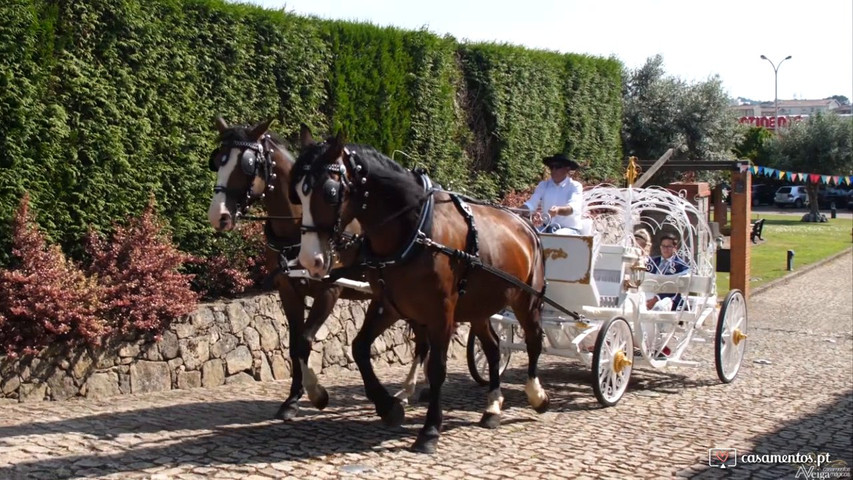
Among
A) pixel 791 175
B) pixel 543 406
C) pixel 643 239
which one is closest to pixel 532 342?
pixel 543 406

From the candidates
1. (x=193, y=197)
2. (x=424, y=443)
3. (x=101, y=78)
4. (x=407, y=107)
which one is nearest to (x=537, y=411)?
(x=424, y=443)

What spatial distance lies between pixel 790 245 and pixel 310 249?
93.0 ft

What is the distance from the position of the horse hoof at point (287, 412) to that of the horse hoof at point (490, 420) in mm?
1547

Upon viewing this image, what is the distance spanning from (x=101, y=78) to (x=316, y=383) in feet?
12.8

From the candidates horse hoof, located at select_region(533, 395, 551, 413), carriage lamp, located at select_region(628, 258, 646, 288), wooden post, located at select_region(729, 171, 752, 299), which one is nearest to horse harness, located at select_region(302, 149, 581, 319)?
horse hoof, located at select_region(533, 395, 551, 413)

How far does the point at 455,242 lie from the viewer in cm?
704

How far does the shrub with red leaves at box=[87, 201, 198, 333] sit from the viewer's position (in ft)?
28.5

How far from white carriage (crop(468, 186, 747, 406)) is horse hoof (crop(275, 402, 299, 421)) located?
7.40 ft

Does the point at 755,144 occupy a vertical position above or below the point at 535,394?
above

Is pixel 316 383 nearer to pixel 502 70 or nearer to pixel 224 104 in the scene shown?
pixel 224 104

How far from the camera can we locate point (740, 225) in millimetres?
16484

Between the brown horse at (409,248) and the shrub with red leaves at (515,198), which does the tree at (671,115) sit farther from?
the brown horse at (409,248)

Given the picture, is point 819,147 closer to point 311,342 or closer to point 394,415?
point 311,342

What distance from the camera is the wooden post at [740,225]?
1633 cm
